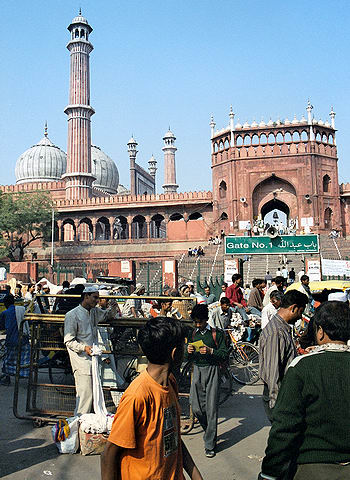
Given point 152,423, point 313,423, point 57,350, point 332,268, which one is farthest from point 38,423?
point 332,268

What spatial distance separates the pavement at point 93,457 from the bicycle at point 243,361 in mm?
1396

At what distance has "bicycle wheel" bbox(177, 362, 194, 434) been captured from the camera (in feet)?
14.2

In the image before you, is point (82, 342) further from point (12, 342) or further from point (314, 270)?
point (314, 270)

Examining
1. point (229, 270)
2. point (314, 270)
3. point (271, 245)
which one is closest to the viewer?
point (314, 270)

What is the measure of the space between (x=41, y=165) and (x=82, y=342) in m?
42.3

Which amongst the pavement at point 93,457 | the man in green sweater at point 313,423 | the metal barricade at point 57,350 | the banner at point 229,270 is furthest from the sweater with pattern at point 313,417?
the banner at point 229,270

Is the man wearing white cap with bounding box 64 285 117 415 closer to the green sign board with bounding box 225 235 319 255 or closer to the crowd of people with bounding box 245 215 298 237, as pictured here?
the green sign board with bounding box 225 235 319 255

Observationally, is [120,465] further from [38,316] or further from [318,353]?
[38,316]

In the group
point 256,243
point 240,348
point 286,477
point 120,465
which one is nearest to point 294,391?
point 286,477

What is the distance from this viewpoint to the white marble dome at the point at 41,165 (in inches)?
1732

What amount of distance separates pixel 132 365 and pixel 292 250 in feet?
37.9

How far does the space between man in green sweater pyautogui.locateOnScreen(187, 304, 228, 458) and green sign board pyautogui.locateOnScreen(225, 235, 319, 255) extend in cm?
1118

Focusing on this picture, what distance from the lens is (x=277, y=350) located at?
305 cm

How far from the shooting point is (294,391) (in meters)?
1.75
